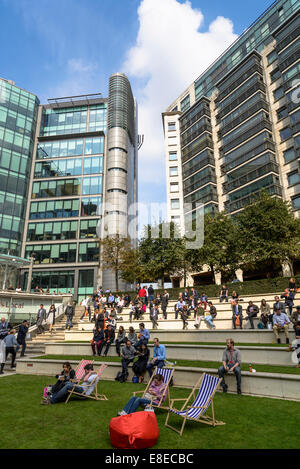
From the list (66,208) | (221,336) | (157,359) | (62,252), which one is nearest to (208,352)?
(157,359)

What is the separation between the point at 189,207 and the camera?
5678 centimetres

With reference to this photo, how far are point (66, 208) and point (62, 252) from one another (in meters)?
8.81

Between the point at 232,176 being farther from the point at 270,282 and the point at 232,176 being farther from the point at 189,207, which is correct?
the point at 270,282

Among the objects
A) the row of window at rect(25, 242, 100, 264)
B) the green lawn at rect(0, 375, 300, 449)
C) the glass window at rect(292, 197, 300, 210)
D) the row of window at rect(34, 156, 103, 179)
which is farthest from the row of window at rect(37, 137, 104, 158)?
the green lawn at rect(0, 375, 300, 449)

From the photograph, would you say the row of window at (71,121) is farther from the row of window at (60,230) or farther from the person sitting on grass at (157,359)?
the person sitting on grass at (157,359)

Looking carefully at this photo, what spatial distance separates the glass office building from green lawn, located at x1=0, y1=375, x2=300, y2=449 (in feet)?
152

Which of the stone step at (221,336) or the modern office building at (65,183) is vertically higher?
the modern office building at (65,183)

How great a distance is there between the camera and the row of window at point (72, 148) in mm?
57750

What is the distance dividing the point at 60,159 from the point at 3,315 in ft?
140

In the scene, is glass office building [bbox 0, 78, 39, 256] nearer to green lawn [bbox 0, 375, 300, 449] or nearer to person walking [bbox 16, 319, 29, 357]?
person walking [bbox 16, 319, 29, 357]

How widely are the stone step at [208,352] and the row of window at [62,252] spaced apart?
3448cm

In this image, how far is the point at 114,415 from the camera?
6516 millimetres

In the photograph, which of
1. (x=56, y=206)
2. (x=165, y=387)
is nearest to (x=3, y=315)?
(x=165, y=387)

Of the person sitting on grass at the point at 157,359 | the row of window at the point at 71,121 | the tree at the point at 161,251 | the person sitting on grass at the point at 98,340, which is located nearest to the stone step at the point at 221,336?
the person sitting on grass at the point at 98,340
